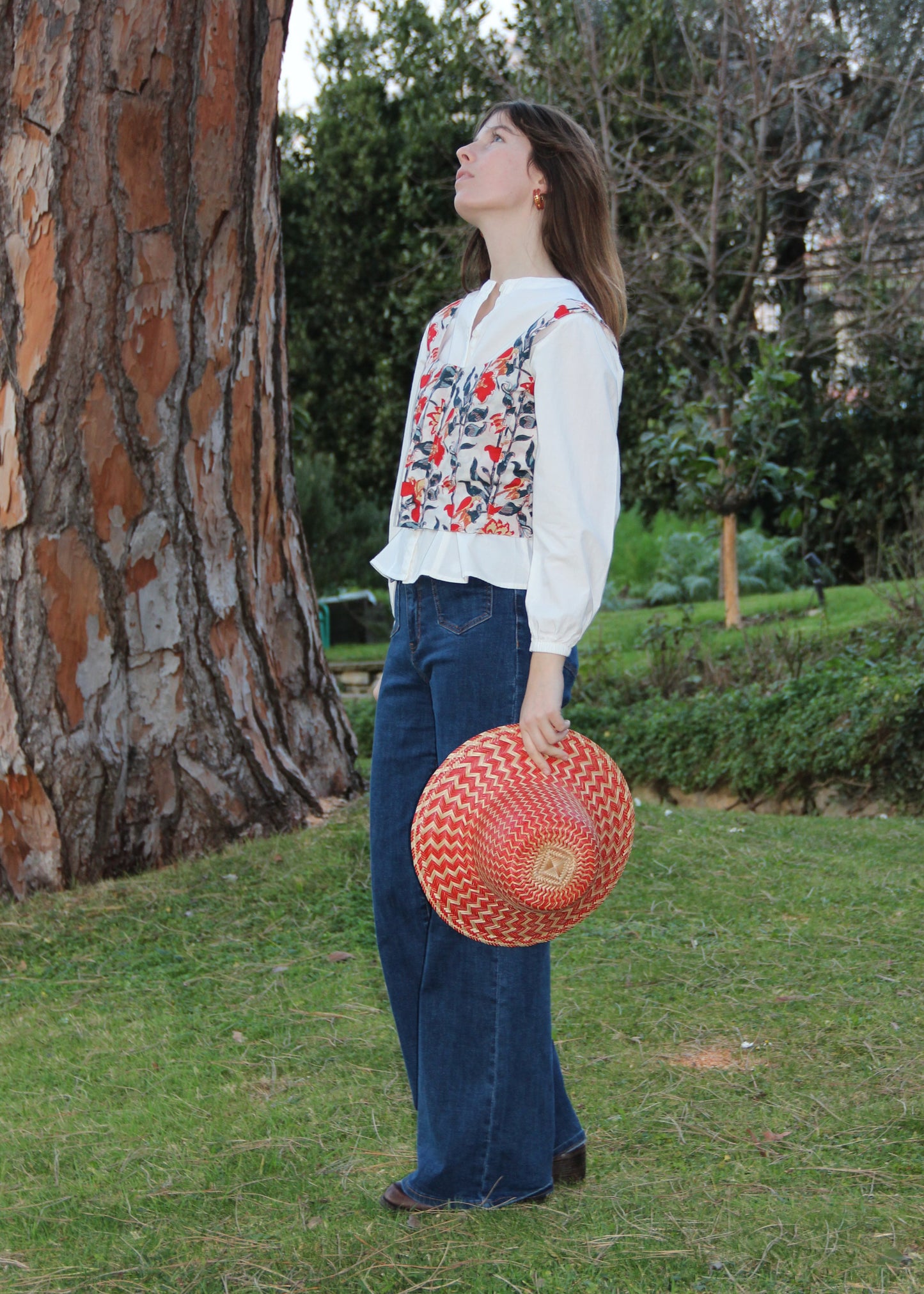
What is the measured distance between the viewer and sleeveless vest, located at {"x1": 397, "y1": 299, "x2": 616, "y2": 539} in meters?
2.03

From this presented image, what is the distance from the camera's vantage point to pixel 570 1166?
225 cm

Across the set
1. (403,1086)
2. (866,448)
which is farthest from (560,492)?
(866,448)

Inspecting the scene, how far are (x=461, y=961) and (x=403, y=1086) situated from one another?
88 cm

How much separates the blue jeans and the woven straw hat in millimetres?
103

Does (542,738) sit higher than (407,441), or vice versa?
(407,441)

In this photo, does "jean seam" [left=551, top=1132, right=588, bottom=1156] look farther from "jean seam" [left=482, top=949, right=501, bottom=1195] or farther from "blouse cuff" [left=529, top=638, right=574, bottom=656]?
"blouse cuff" [left=529, top=638, right=574, bottom=656]

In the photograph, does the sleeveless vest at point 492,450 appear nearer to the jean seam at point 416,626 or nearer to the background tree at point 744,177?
the jean seam at point 416,626

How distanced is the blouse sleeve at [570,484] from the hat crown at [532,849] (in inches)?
9.8

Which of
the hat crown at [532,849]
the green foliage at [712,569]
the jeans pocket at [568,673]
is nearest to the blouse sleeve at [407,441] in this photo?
the jeans pocket at [568,673]

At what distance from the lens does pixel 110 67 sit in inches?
151

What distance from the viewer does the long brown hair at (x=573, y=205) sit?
2.17 meters

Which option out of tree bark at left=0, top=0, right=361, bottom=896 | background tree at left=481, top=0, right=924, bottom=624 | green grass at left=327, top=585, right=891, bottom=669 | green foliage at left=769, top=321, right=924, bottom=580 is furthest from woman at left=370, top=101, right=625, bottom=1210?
green foliage at left=769, top=321, right=924, bottom=580

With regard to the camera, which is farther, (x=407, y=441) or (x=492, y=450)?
(x=407, y=441)

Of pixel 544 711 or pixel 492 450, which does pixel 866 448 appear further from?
pixel 544 711
